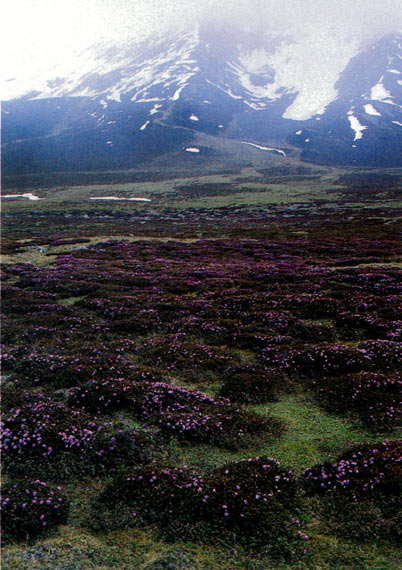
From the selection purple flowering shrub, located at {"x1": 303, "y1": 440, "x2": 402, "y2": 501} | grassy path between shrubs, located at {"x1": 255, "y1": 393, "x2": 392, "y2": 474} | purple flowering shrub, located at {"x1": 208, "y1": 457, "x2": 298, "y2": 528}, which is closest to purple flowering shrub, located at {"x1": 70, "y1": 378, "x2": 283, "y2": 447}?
grassy path between shrubs, located at {"x1": 255, "y1": 393, "x2": 392, "y2": 474}

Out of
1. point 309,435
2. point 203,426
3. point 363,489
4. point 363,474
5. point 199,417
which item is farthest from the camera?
point 199,417

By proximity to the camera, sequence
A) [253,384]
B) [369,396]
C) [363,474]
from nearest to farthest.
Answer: [363,474], [369,396], [253,384]

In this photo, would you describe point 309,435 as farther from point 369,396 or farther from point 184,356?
point 184,356

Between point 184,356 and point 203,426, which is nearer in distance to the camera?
point 203,426

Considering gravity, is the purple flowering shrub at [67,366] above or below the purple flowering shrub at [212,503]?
above

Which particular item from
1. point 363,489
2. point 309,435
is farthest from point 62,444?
point 363,489

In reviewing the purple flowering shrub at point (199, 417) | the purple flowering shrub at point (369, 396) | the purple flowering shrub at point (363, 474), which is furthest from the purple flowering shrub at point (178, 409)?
the purple flowering shrub at point (369, 396)

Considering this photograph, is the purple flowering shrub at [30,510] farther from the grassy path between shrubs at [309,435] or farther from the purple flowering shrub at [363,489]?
the purple flowering shrub at [363,489]
